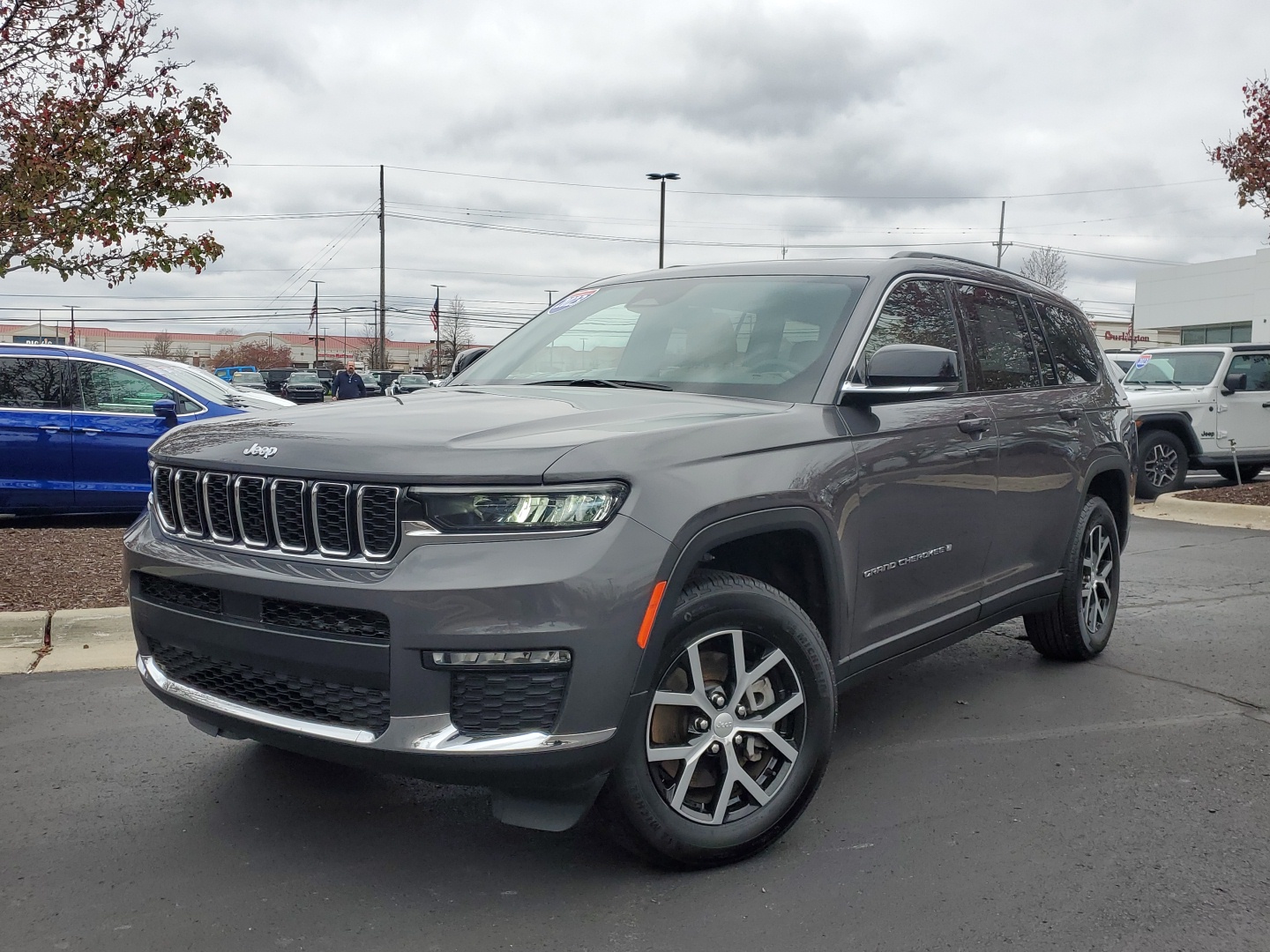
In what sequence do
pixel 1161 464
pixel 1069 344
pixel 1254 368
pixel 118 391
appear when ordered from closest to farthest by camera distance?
pixel 1069 344
pixel 118 391
pixel 1161 464
pixel 1254 368

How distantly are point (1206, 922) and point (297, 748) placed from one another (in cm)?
245

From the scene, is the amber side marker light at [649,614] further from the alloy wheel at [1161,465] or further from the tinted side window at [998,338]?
the alloy wheel at [1161,465]

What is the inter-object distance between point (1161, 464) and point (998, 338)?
9608 mm

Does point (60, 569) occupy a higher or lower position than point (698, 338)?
lower

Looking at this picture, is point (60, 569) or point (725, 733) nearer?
point (725, 733)

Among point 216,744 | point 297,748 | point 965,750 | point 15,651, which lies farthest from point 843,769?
point 15,651

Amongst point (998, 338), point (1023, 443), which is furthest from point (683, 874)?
point (998, 338)

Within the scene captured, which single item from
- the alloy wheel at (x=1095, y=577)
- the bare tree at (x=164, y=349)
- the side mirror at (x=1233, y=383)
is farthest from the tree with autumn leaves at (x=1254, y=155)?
the bare tree at (x=164, y=349)

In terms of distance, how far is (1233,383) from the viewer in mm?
13328

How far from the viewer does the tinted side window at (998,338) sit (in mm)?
4797

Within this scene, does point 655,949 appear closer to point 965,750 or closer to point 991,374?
point 965,750

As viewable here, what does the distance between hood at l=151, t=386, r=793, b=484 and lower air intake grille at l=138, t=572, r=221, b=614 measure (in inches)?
13.7

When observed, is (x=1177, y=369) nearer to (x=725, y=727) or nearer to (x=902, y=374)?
(x=902, y=374)

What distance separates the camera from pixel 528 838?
3.56m
